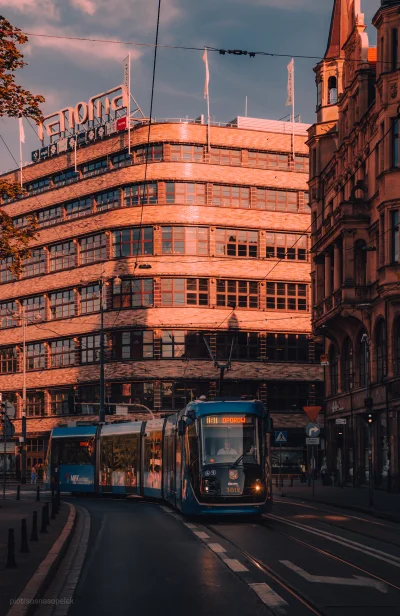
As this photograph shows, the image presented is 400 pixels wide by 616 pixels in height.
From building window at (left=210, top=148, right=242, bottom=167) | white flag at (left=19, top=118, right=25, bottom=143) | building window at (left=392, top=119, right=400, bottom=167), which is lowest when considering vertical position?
building window at (left=392, top=119, right=400, bottom=167)

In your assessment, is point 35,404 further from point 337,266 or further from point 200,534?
point 200,534

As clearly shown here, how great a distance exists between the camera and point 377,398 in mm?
45812

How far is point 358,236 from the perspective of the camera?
47.4 meters

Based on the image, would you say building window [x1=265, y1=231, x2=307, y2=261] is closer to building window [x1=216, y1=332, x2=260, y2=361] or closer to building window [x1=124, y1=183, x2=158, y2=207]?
building window [x1=216, y1=332, x2=260, y2=361]

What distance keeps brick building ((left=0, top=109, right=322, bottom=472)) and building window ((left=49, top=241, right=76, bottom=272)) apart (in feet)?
2.88

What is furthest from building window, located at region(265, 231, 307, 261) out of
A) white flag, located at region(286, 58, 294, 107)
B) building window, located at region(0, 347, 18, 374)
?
building window, located at region(0, 347, 18, 374)

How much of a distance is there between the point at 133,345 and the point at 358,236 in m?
31.1

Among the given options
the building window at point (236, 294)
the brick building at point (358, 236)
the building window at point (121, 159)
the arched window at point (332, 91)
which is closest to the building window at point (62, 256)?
the building window at point (121, 159)

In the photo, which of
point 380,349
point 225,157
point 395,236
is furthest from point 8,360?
point 395,236

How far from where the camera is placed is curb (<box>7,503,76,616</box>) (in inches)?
396

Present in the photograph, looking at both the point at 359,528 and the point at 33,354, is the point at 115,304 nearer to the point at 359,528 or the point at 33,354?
the point at 33,354

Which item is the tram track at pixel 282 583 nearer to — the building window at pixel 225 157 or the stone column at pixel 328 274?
the stone column at pixel 328 274

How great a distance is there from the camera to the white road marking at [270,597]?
35.1 ft

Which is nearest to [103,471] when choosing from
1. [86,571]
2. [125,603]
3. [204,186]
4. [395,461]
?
[395,461]
